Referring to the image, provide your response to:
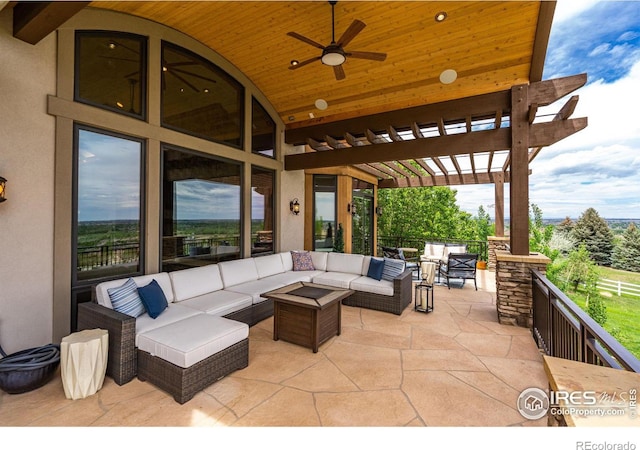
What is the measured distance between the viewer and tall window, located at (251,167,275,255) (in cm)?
647

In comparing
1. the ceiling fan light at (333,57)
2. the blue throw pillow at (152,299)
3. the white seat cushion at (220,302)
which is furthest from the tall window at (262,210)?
the ceiling fan light at (333,57)

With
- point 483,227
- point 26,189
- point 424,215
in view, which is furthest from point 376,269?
point 424,215

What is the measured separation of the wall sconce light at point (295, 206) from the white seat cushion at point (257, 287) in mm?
2518

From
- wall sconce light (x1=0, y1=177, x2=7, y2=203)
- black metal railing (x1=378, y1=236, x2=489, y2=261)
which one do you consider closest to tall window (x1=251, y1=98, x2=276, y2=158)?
wall sconce light (x1=0, y1=177, x2=7, y2=203)

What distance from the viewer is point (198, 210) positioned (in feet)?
17.1

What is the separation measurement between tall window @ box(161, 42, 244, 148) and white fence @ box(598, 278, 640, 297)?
39.4 ft

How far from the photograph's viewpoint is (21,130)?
3.19 metres

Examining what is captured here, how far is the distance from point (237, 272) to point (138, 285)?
5.58 feet

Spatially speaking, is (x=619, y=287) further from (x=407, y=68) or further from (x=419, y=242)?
(x=407, y=68)

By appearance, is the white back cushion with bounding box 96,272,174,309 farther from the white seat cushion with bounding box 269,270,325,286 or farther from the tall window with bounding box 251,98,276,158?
the tall window with bounding box 251,98,276,158

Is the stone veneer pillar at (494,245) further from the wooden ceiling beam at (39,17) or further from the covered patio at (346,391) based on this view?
the wooden ceiling beam at (39,17)

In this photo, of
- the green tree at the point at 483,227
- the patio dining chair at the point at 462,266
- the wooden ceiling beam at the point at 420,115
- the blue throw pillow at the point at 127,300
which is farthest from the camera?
the green tree at the point at 483,227

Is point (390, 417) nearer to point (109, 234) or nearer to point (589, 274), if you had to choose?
point (109, 234)

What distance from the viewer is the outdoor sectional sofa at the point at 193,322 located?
2709 millimetres
